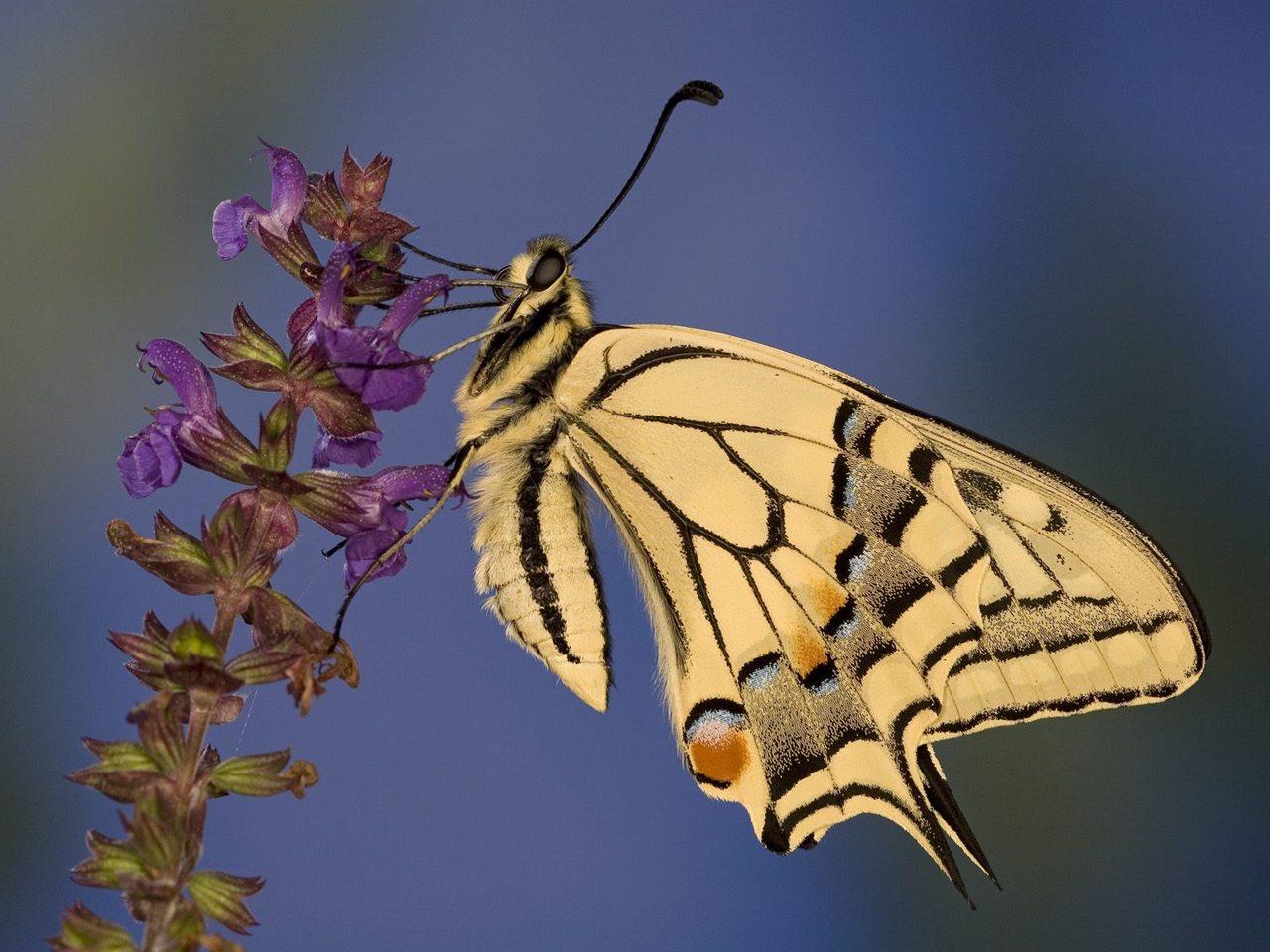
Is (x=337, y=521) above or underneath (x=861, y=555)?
underneath

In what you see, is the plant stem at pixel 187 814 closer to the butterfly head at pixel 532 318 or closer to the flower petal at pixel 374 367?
the flower petal at pixel 374 367

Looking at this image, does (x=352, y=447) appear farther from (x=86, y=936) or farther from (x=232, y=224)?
(x=86, y=936)

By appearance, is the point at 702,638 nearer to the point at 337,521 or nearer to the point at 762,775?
the point at 762,775

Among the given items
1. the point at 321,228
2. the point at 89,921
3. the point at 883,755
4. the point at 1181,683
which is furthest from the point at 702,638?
the point at 89,921

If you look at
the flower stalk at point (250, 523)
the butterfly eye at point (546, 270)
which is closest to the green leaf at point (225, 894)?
the flower stalk at point (250, 523)

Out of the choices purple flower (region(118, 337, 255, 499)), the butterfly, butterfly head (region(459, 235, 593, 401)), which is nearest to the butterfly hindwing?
the butterfly
